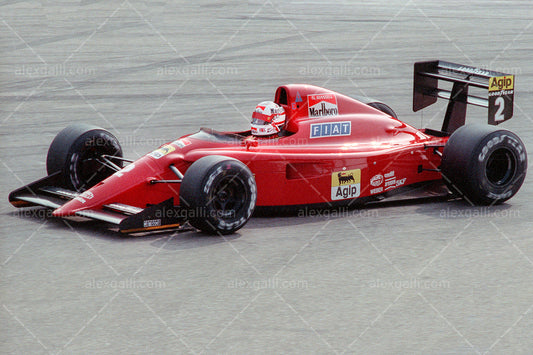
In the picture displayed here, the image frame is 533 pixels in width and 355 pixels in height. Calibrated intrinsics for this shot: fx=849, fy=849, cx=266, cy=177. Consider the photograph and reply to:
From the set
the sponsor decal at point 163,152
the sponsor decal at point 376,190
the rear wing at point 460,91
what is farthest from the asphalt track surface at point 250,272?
the rear wing at point 460,91

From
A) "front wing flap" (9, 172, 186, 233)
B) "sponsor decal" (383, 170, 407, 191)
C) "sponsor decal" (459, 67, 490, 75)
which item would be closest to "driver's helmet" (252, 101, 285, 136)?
"sponsor decal" (383, 170, 407, 191)

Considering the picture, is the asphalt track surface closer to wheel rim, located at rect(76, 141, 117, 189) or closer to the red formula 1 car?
the red formula 1 car

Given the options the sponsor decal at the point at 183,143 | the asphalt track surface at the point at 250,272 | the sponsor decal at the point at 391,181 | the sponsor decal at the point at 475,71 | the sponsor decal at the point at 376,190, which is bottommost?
the asphalt track surface at the point at 250,272

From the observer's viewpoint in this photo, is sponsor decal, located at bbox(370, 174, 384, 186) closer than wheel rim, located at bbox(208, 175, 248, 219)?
No

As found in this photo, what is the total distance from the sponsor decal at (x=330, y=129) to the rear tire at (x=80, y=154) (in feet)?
6.85

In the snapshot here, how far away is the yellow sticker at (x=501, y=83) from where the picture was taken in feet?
29.5

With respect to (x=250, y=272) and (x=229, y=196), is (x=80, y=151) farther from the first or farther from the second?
(x=250, y=272)

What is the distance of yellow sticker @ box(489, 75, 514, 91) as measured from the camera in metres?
9.00

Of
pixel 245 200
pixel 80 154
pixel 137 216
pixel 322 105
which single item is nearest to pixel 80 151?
pixel 80 154

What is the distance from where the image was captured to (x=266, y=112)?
27.3ft

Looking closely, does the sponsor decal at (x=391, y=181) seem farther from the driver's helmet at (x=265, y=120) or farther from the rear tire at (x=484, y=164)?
the driver's helmet at (x=265, y=120)

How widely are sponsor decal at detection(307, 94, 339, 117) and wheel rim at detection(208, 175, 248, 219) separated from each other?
153 centimetres

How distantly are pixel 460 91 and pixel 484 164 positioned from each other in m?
1.70

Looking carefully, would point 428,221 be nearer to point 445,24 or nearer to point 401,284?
point 401,284
